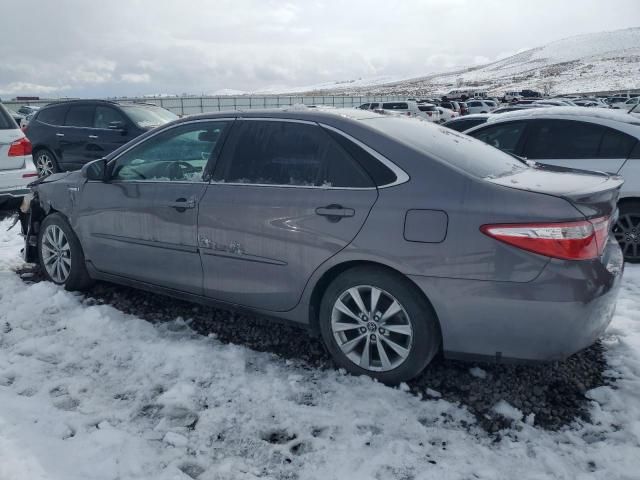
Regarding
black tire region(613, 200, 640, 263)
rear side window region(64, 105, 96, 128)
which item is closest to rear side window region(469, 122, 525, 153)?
black tire region(613, 200, 640, 263)

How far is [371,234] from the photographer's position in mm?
3133

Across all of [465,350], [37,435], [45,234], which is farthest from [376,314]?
[45,234]

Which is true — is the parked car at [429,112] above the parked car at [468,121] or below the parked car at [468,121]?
above

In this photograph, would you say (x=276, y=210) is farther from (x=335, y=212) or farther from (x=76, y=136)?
(x=76, y=136)

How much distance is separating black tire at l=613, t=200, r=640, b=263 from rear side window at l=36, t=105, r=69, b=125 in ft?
32.4

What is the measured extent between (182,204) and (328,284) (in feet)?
4.02

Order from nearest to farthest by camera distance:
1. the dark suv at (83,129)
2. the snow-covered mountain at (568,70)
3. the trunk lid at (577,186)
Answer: the trunk lid at (577,186) → the dark suv at (83,129) → the snow-covered mountain at (568,70)

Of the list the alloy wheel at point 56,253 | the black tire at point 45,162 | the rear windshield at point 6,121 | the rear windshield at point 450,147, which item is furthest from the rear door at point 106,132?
the rear windshield at point 450,147

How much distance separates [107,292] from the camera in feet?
16.0

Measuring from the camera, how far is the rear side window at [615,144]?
561 centimetres

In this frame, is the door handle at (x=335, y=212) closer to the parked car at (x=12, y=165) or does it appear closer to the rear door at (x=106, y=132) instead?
the parked car at (x=12, y=165)

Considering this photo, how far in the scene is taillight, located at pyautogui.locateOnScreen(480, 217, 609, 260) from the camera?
2.78 m

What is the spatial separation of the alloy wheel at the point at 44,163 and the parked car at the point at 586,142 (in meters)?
8.37

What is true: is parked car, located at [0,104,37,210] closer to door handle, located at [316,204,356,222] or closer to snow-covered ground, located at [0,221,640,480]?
snow-covered ground, located at [0,221,640,480]
